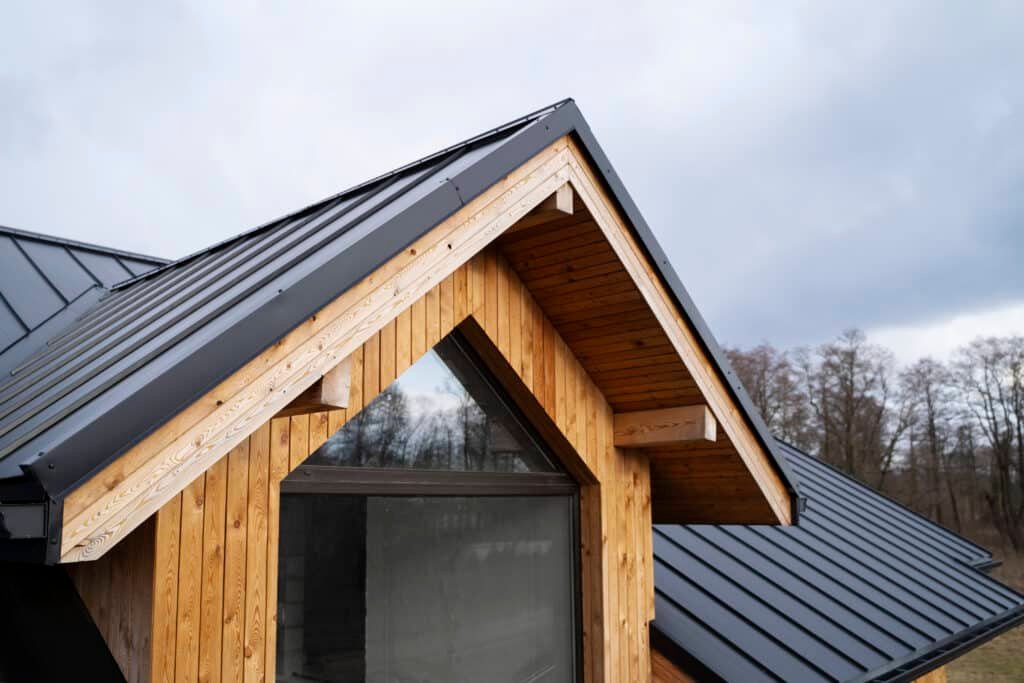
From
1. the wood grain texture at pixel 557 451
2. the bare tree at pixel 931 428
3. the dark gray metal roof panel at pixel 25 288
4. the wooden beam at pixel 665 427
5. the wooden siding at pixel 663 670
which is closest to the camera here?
the wood grain texture at pixel 557 451

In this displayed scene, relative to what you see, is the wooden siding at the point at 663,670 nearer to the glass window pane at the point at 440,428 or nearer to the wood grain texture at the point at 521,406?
the wood grain texture at the point at 521,406

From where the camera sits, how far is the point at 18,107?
36469 mm

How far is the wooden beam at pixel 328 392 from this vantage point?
286 centimetres

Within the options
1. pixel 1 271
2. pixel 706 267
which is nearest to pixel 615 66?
pixel 706 267

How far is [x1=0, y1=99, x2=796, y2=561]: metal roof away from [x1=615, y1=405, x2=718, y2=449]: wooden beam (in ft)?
0.89

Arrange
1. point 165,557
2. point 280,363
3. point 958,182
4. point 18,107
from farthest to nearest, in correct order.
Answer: point 958,182, point 18,107, point 165,557, point 280,363

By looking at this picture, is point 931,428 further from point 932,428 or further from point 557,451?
point 557,451

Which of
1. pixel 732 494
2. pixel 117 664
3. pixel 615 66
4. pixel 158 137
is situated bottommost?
pixel 117 664

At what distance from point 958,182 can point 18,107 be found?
144 feet

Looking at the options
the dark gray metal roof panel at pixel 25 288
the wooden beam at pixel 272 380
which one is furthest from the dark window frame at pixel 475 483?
the dark gray metal roof panel at pixel 25 288

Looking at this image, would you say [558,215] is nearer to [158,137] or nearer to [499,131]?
[499,131]

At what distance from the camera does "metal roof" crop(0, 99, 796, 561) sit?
7.11 ft

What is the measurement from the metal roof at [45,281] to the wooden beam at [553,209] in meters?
3.24

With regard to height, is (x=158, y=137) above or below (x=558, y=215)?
above
